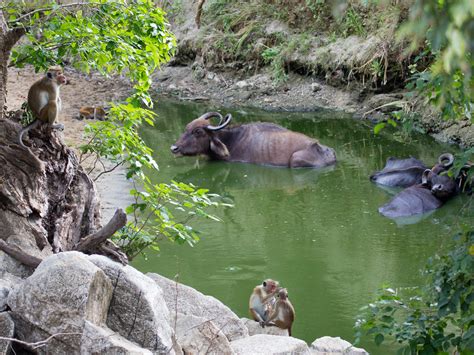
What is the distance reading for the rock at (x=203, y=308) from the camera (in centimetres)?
769

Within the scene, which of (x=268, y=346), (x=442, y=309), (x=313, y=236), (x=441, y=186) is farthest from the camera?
(x=441, y=186)

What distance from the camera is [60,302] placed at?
5449 millimetres

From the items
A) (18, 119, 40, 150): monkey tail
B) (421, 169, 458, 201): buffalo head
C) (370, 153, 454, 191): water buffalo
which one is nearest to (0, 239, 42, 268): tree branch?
(18, 119, 40, 150): monkey tail

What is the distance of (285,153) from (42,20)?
31.4 ft

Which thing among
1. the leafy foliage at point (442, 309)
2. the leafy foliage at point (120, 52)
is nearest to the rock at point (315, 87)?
the leafy foliage at point (120, 52)

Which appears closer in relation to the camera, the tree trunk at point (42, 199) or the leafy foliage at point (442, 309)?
the leafy foliage at point (442, 309)

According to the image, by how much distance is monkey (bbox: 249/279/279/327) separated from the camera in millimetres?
8773

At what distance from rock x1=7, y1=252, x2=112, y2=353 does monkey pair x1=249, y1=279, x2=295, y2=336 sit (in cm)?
325

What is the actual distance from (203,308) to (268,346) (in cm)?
138

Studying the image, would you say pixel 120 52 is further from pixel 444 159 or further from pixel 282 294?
pixel 444 159

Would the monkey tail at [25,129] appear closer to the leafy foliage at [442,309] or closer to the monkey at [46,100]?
the monkey at [46,100]

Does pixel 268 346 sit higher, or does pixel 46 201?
pixel 46 201

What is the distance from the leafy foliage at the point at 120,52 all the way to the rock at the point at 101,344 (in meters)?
2.39

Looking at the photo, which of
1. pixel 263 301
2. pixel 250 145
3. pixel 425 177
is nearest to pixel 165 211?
pixel 263 301
